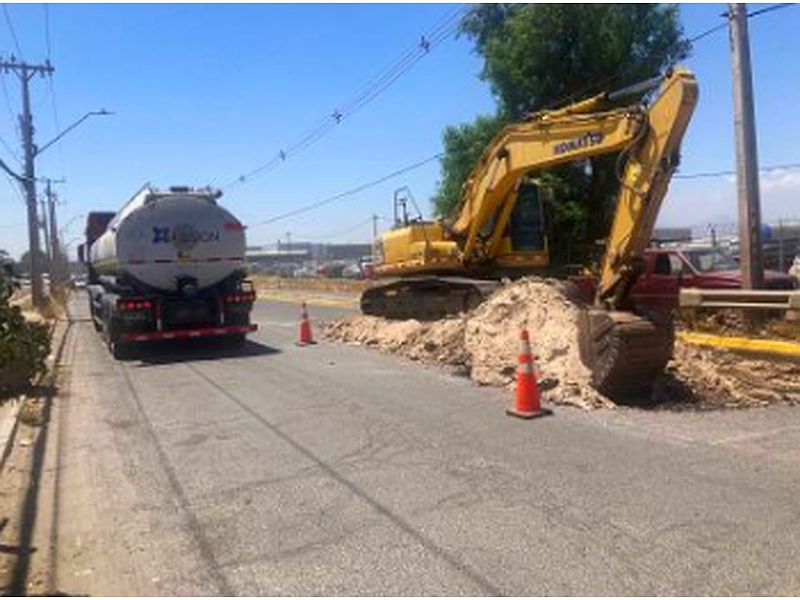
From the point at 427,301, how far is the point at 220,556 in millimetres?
12873

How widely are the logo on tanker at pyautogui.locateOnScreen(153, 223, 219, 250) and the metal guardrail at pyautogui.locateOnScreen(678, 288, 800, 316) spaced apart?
9.33 m

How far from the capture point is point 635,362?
10.5 meters

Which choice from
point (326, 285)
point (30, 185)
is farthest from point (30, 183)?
point (326, 285)

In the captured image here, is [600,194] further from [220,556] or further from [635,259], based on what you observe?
[220,556]

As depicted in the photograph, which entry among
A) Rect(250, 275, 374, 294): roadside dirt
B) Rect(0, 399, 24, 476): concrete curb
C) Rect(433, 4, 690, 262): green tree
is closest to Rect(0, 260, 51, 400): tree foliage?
Rect(0, 399, 24, 476): concrete curb

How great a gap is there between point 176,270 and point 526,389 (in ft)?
33.5

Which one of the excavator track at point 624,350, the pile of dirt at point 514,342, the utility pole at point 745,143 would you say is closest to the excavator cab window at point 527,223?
the pile of dirt at point 514,342

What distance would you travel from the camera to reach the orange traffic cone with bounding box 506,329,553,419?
9.89m

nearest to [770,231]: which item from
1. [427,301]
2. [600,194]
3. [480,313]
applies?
[600,194]

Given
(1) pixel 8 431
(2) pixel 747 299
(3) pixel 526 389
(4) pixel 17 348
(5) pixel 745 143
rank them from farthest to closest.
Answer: (5) pixel 745 143, (2) pixel 747 299, (4) pixel 17 348, (1) pixel 8 431, (3) pixel 526 389

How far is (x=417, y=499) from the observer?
6.94 meters

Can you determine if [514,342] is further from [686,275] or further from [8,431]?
[686,275]

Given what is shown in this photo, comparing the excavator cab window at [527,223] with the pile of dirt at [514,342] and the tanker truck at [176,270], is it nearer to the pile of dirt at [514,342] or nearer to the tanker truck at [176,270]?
the pile of dirt at [514,342]

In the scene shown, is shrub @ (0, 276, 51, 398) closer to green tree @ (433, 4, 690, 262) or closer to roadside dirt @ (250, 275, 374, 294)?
green tree @ (433, 4, 690, 262)
